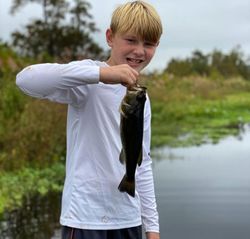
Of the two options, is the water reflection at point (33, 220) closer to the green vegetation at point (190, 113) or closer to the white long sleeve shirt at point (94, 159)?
the white long sleeve shirt at point (94, 159)

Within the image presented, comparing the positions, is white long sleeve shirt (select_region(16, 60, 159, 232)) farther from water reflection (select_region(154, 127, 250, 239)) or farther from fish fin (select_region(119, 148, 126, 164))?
water reflection (select_region(154, 127, 250, 239))

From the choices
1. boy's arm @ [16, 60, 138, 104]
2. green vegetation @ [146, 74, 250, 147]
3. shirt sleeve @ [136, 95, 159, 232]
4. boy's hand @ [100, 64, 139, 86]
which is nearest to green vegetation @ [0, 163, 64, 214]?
shirt sleeve @ [136, 95, 159, 232]

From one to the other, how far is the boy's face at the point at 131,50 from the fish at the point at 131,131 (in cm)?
35

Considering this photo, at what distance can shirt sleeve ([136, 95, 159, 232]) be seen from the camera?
124 inches

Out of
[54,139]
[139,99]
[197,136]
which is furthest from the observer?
[197,136]

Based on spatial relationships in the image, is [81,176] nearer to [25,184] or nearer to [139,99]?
[139,99]

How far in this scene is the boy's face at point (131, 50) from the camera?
2.92 metres

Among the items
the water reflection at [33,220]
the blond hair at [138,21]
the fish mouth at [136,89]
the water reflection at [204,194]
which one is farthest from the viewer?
the water reflection at [204,194]

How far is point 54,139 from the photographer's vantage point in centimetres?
1173

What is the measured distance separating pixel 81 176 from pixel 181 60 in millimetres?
57129

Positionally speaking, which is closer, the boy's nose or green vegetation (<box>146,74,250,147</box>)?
the boy's nose

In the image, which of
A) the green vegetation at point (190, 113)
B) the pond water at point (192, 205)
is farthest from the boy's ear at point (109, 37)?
the green vegetation at point (190, 113)

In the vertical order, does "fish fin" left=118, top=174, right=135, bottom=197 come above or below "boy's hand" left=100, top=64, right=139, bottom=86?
below

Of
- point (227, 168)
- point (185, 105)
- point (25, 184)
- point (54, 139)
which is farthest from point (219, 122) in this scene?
point (25, 184)
